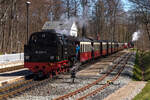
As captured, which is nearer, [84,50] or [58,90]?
[58,90]

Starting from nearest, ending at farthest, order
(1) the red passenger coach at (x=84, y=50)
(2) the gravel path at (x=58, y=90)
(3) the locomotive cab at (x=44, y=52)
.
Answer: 1. (2) the gravel path at (x=58, y=90)
2. (3) the locomotive cab at (x=44, y=52)
3. (1) the red passenger coach at (x=84, y=50)

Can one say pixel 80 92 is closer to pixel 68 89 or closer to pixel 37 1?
pixel 68 89

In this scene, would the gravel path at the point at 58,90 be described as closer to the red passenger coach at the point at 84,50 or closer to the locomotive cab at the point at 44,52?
the locomotive cab at the point at 44,52

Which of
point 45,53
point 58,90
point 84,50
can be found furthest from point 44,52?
point 84,50

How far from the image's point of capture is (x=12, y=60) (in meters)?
24.9

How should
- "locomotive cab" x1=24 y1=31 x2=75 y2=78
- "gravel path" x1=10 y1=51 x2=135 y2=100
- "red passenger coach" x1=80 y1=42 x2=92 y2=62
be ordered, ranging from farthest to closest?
"red passenger coach" x1=80 y1=42 x2=92 y2=62
"locomotive cab" x1=24 y1=31 x2=75 y2=78
"gravel path" x1=10 y1=51 x2=135 y2=100

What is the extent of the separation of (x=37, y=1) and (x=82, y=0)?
45.8ft

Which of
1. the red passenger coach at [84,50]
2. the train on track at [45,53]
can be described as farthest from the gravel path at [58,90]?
the red passenger coach at [84,50]

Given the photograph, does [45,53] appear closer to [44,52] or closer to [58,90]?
[44,52]

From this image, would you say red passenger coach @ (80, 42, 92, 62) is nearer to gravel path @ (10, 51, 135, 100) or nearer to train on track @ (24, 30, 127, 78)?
train on track @ (24, 30, 127, 78)

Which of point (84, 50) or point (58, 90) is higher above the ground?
point (84, 50)

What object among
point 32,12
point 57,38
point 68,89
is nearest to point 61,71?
point 57,38

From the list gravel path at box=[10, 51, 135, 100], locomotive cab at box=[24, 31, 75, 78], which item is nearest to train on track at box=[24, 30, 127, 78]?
locomotive cab at box=[24, 31, 75, 78]

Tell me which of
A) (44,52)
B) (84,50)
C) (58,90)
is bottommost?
(58,90)
